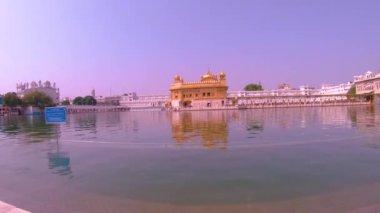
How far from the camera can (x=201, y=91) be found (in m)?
85.5

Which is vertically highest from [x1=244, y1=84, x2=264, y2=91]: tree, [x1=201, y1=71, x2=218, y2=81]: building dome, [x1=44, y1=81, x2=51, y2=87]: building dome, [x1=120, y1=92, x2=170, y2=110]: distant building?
Result: [x1=44, y1=81, x2=51, y2=87]: building dome

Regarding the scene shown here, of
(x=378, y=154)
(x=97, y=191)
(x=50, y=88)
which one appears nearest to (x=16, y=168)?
(x=97, y=191)

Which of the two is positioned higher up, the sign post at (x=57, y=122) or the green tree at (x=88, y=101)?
the green tree at (x=88, y=101)

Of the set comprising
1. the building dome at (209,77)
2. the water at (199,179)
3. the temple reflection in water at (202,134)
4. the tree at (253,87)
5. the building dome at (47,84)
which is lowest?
the water at (199,179)

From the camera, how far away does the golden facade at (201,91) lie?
83688 mm

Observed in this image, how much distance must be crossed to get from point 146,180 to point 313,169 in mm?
3965

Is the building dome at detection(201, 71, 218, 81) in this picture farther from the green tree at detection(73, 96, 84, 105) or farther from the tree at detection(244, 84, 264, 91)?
the green tree at detection(73, 96, 84, 105)

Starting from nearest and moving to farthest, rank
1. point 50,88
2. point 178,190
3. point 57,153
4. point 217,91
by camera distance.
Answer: point 178,190 → point 57,153 → point 217,91 → point 50,88

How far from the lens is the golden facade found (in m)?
83.7

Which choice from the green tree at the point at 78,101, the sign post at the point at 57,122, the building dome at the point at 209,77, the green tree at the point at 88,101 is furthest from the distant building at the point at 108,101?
the sign post at the point at 57,122

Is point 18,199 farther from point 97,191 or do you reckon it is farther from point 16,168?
point 16,168

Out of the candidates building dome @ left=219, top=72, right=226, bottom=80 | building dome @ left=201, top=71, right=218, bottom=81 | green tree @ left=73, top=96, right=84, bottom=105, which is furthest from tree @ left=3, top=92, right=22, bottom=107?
building dome @ left=219, top=72, right=226, bottom=80

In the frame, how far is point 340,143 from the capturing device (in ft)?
37.0

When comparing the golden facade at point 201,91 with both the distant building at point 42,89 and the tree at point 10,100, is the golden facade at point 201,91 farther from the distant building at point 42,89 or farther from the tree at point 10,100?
the distant building at point 42,89
